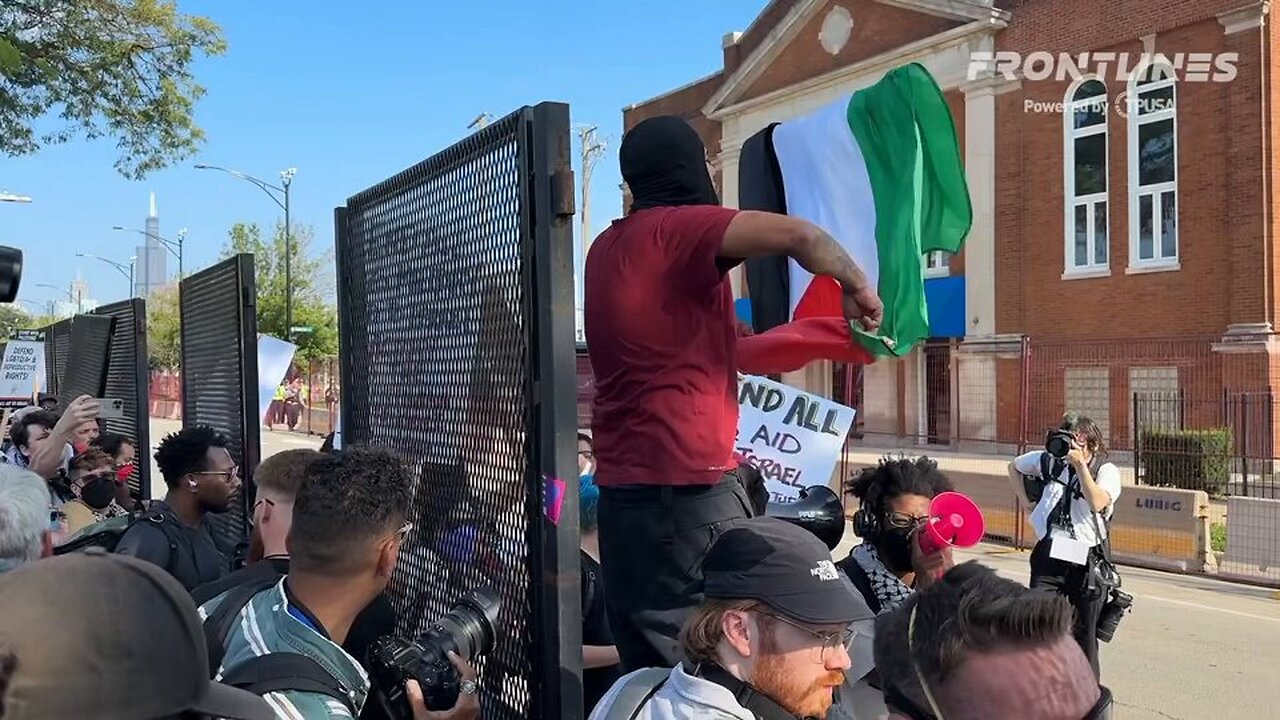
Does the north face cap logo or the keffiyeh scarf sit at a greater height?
the north face cap logo

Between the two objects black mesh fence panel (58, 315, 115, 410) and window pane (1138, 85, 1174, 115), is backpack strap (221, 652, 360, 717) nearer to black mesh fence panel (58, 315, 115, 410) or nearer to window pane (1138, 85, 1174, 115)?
black mesh fence panel (58, 315, 115, 410)

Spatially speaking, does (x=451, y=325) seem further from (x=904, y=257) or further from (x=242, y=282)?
(x=242, y=282)

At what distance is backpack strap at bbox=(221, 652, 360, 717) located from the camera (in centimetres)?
198

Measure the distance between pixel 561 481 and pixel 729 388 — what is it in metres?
0.49

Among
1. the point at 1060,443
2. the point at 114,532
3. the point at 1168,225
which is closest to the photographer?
the point at 114,532

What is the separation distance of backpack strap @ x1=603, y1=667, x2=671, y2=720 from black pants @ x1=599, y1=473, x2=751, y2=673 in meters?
0.22

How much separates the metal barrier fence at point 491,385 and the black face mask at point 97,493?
315 cm

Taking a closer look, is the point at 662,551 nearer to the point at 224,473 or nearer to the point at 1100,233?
the point at 224,473

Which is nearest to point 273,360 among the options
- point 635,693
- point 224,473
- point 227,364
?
point 227,364

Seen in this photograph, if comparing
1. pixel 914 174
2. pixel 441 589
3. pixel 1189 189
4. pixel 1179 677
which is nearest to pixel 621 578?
pixel 441 589

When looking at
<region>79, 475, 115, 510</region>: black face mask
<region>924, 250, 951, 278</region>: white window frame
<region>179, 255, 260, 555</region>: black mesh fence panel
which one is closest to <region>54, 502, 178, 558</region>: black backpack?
<region>179, 255, 260, 555</region>: black mesh fence panel

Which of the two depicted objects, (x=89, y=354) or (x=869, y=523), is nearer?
(x=869, y=523)

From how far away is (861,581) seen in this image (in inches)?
133

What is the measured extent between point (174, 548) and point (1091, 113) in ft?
70.6
